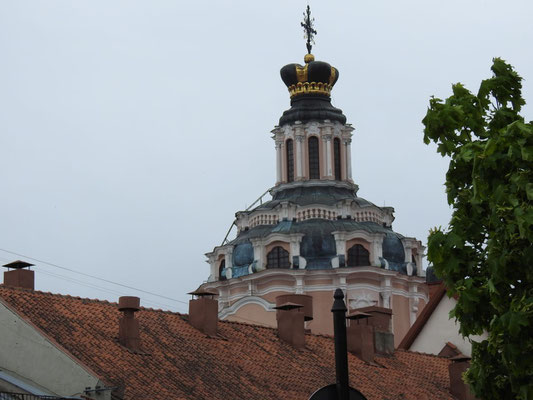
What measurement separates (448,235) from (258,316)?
5255 cm

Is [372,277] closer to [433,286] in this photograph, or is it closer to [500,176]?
[433,286]

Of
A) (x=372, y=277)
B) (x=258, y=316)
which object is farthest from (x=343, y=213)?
(x=258, y=316)

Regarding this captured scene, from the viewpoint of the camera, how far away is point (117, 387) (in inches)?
1283

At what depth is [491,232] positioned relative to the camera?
2362 cm

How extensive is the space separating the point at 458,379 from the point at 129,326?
1258 cm

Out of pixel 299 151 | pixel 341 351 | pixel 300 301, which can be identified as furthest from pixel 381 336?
pixel 299 151

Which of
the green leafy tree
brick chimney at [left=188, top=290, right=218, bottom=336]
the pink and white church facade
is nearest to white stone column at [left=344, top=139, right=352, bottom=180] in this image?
the pink and white church facade

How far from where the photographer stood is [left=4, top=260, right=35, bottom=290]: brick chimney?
38.6 meters

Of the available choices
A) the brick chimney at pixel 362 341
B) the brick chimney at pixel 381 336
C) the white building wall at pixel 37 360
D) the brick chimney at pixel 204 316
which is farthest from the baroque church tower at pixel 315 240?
the white building wall at pixel 37 360

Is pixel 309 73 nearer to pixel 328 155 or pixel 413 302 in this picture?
pixel 328 155

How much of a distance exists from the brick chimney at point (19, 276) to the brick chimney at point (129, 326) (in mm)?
3371

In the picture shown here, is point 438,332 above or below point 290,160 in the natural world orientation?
below

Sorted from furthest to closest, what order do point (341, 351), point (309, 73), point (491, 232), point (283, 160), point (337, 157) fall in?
point (309, 73) < point (337, 157) < point (283, 160) < point (491, 232) < point (341, 351)

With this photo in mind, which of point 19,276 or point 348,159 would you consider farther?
point 348,159
